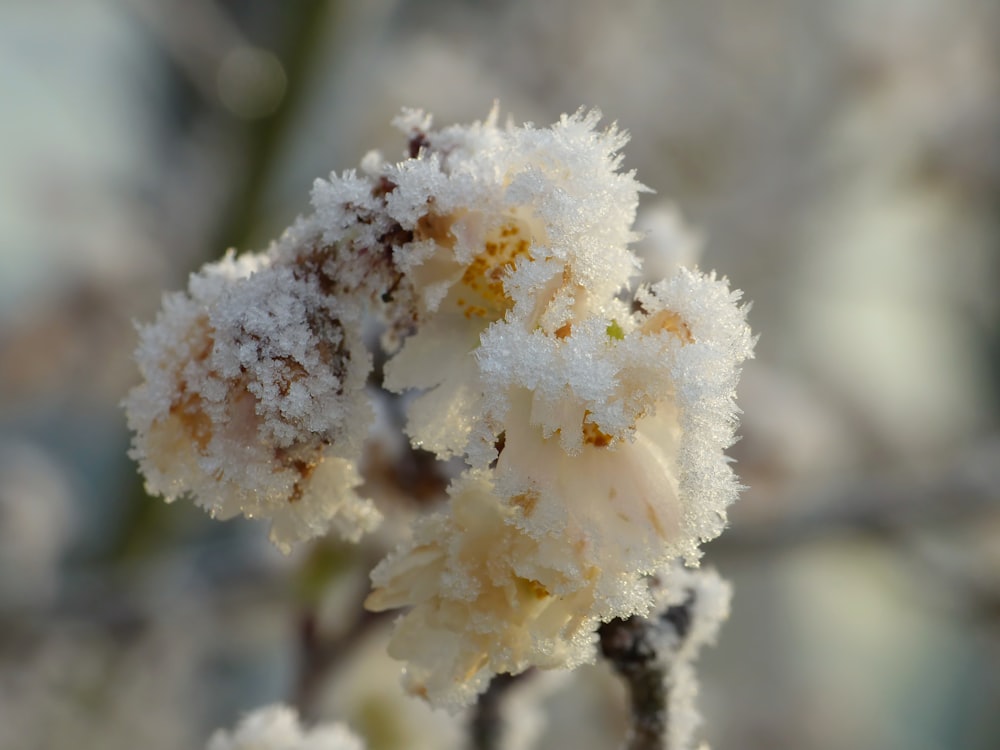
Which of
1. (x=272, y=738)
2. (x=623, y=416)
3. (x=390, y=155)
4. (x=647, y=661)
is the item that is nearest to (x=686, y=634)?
(x=647, y=661)

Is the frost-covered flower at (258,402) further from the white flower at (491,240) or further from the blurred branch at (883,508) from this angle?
the blurred branch at (883,508)

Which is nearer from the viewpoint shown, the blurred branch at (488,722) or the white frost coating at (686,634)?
the white frost coating at (686,634)

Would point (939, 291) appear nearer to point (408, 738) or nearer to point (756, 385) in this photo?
point (756, 385)

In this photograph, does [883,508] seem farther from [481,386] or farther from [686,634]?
[481,386]

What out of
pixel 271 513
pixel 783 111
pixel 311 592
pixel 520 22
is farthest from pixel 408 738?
pixel 783 111

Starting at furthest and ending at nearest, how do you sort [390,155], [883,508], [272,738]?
[883,508], [390,155], [272,738]

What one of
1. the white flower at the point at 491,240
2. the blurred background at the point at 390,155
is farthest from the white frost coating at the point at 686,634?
the blurred background at the point at 390,155

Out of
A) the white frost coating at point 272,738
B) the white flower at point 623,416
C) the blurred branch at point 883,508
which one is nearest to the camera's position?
the white flower at point 623,416
